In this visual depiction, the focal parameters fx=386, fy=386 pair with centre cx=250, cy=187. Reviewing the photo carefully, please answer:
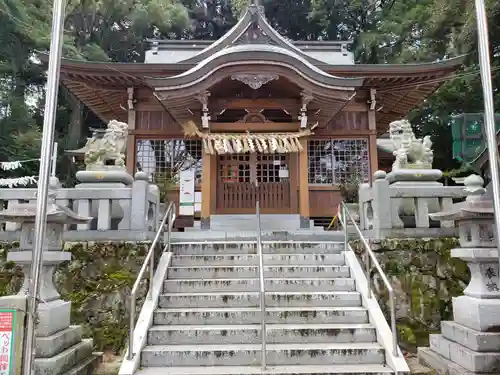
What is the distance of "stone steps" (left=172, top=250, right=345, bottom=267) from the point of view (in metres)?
6.65

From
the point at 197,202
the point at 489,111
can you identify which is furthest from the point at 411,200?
the point at 197,202

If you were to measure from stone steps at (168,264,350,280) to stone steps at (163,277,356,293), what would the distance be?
0.24 m

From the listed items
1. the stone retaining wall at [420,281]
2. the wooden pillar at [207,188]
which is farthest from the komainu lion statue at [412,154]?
the wooden pillar at [207,188]

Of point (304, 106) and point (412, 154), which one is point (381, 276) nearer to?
point (412, 154)

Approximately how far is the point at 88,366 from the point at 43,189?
2.50 metres

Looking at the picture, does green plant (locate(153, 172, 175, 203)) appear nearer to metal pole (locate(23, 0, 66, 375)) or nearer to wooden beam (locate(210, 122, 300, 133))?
wooden beam (locate(210, 122, 300, 133))

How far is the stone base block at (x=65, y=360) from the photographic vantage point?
400 centimetres

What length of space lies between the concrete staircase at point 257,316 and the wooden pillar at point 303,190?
11.4ft

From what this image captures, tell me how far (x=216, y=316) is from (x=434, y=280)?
11.4ft

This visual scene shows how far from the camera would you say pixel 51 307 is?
4371 mm

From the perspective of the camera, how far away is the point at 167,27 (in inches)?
1073

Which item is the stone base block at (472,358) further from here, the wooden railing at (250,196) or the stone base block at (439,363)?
the wooden railing at (250,196)

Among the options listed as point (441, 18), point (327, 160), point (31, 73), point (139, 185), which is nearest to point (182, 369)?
point (139, 185)

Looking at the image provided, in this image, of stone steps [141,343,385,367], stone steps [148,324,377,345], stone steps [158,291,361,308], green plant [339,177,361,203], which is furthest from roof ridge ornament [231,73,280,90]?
stone steps [141,343,385,367]
